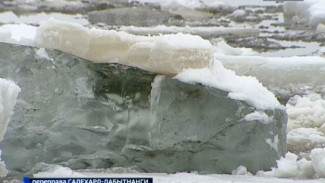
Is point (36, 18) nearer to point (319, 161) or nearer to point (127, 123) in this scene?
point (127, 123)

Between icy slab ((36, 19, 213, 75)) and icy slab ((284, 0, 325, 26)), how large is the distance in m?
9.09

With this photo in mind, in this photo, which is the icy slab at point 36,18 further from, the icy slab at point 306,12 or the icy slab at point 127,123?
the icy slab at point 127,123

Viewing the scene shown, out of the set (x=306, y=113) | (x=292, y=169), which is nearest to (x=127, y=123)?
(x=292, y=169)

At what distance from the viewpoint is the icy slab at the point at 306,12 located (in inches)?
487

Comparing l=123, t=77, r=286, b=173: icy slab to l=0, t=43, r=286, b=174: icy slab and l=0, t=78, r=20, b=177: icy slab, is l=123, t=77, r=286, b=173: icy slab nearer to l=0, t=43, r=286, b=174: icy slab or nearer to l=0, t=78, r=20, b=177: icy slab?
l=0, t=43, r=286, b=174: icy slab

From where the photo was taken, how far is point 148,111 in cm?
350

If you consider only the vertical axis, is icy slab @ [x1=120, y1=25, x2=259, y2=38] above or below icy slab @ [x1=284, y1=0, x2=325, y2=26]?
below

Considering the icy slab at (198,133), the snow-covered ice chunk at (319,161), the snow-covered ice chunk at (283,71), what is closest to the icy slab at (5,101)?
the icy slab at (198,133)

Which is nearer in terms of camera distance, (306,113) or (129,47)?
(129,47)

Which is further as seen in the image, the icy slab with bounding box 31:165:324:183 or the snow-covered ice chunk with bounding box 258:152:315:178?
the snow-covered ice chunk with bounding box 258:152:315:178

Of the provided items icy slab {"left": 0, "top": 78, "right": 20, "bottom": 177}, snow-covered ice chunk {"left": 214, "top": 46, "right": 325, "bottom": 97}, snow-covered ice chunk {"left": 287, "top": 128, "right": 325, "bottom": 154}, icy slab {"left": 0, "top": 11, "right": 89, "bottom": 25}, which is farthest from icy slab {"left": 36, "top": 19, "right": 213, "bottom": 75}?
icy slab {"left": 0, "top": 11, "right": 89, "bottom": 25}

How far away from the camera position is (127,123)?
350 cm

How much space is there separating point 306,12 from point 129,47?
33.9ft

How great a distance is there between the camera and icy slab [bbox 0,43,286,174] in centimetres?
346
